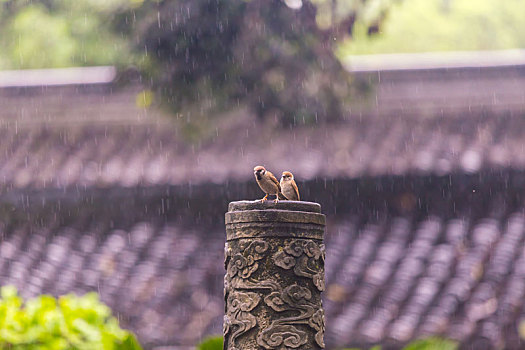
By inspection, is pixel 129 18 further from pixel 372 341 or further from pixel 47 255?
pixel 372 341

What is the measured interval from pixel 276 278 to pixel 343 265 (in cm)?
397

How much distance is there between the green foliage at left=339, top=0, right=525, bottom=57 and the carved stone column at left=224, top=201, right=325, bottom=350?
58.0 ft

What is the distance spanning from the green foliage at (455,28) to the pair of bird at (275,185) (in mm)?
17515

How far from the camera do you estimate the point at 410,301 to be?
616 cm

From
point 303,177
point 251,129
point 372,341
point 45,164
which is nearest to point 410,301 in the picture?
point 372,341

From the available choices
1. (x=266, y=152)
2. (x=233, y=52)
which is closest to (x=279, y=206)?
(x=233, y=52)

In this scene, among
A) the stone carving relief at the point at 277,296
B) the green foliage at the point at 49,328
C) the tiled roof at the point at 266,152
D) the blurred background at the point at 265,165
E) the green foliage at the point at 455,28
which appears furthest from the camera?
the green foliage at the point at 455,28

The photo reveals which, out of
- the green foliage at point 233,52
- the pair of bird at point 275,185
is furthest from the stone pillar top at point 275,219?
the green foliage at point 233,52

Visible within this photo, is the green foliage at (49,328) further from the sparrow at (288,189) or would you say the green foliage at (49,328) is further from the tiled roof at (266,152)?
the tiled roof at (266,152)

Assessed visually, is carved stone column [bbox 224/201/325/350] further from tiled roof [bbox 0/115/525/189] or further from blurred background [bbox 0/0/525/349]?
tiled roof [bbox 0/115/525/189]

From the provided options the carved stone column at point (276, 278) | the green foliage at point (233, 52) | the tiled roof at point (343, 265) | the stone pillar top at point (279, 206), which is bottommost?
the tiled roof at point (343, 265)

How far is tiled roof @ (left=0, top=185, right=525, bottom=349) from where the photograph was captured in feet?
19.5

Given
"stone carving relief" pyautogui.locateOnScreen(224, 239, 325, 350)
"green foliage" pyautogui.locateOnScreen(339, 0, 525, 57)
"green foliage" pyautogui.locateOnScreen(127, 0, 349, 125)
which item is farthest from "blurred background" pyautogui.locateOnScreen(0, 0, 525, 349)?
"green foliage" pyautogui.locateOnScreen(339, 0, 525, 57)

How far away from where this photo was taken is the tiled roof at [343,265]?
5.93 metres
